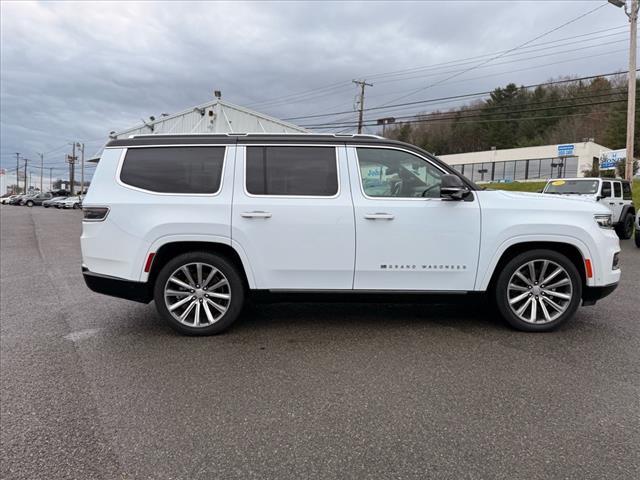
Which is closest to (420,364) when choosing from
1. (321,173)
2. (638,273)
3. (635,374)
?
(635,374)

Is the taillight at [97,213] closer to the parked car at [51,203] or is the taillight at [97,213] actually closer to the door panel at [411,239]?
the door panel at [411,239]

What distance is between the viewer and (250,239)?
444 centimetres

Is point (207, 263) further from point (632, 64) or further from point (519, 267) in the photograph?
point (632, 64)

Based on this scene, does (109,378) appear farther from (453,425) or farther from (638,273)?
(638,273)

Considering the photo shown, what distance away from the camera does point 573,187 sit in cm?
1475

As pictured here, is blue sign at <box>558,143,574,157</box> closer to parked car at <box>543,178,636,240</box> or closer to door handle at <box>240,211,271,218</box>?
parked car at <box>543,178,636,240</box>

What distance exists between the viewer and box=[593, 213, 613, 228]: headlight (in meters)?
4.62

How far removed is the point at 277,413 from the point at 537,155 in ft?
201

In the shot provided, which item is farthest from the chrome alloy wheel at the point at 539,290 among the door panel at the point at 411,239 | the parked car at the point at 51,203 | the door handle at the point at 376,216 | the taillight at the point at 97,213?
the parked car at the point at 51,203

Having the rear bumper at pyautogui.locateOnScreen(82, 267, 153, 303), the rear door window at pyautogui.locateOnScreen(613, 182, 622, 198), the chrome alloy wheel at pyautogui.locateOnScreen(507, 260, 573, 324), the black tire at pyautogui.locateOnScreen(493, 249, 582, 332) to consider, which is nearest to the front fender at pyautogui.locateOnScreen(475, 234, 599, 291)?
the black tire at pyautogui.locateOnScreen(493, 249, 582, 332)

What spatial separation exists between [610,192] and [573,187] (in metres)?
1.05

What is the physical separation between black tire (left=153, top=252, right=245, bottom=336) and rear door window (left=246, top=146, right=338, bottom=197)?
771 millimetres

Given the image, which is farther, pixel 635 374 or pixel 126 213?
pixel 126 213

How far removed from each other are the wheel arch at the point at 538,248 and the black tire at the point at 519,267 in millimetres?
73
